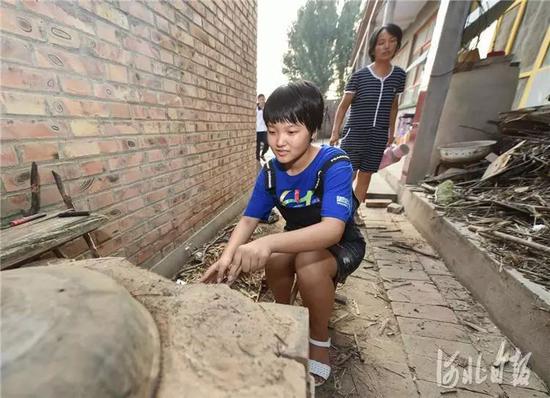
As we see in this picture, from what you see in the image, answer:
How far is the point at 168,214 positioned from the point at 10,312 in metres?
1.80

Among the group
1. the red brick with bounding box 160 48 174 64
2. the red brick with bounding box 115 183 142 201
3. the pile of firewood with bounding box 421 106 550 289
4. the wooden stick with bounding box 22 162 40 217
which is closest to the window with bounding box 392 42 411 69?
Answer: the pile of firewood with bounding box 421 106 550 289

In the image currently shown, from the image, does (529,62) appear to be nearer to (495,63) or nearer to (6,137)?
(495,63)

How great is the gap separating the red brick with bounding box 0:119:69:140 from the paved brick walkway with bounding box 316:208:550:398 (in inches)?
72.8

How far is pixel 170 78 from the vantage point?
6.91ft

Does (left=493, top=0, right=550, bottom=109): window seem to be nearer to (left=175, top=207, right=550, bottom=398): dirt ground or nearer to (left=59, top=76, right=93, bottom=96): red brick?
(left=175, top=207, right=550, bottom=398): dirt ground

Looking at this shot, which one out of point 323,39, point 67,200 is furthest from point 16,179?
point 323,39

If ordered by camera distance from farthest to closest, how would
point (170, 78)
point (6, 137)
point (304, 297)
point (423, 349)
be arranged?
point (170, 78), point (423, 349), point (304, 297), point (6, 137)

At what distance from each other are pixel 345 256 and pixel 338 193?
0.37 meters

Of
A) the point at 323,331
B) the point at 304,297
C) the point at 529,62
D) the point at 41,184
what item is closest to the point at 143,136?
the point at 41,184

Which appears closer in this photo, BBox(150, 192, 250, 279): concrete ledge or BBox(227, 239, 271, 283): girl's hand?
BBox(227, 239, 271, 283): girl's hand

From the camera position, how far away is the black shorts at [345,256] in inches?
54.2

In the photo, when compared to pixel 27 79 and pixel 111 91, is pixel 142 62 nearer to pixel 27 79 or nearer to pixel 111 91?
pixel 111 91

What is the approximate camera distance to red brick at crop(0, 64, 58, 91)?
3.55 feet

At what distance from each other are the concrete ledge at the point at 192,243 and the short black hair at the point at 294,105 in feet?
5.06
